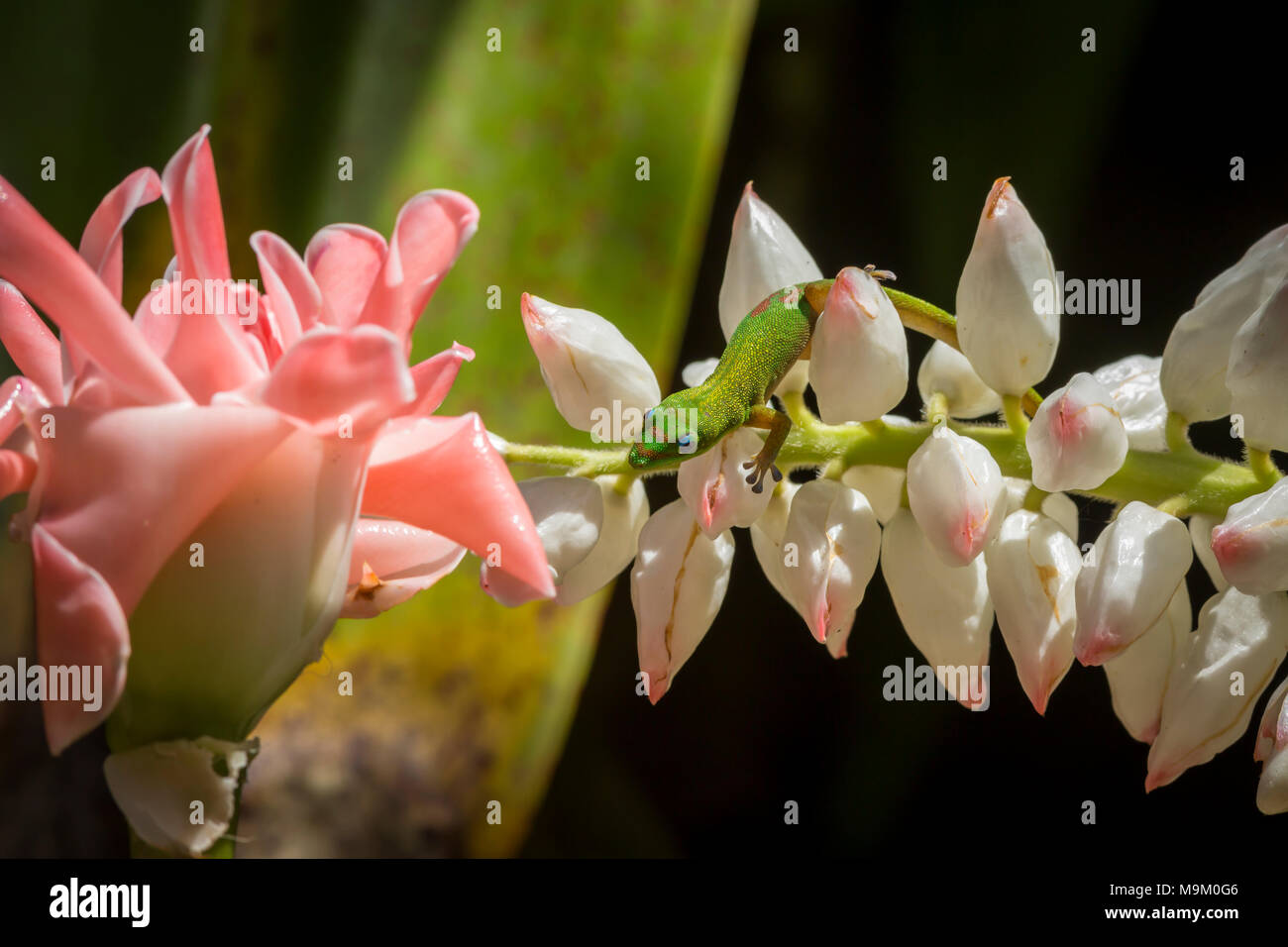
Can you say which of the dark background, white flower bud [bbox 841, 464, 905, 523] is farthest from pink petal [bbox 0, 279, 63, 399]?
the dark background

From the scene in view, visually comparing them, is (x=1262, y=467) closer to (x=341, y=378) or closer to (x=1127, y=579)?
(x=1127, y=579)

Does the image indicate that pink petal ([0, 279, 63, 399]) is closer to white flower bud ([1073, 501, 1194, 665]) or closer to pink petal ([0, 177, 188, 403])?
pink petal ([0, 177, 188, 403])

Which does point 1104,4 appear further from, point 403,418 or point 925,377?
point 403,418

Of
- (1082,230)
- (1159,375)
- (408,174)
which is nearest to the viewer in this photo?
(1159,375)

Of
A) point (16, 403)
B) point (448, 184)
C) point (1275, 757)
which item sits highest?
point (448, 184)

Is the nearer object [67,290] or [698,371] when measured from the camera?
[67,290]

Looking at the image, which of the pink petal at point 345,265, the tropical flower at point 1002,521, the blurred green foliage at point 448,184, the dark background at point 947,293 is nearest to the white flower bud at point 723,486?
the tropical flower at point 1002,521

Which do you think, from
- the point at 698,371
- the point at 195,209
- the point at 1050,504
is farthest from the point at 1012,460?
the point at 195,209

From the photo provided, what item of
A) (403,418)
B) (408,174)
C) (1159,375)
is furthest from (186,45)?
(1159,375)
